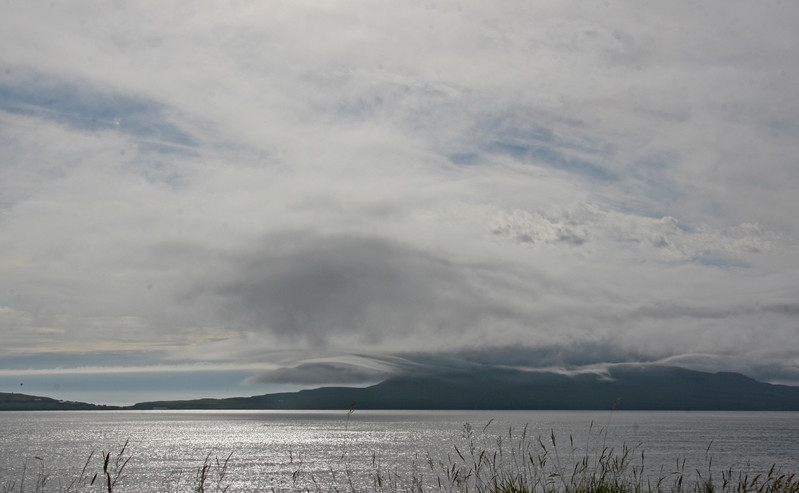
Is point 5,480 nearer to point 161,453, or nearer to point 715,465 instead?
point 161,453

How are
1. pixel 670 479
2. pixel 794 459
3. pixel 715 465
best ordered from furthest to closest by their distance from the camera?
1. pixel 794 459
2. pixel 715 465
3. pixel 670 479

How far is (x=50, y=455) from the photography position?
125 m

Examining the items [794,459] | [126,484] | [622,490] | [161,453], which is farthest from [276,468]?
[622,490]

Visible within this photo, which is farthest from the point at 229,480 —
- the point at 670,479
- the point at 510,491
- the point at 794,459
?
the point at 794,459

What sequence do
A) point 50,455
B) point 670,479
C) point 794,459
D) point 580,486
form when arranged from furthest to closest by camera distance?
point 50,455
point 794,459
point 670,479
point 580,486

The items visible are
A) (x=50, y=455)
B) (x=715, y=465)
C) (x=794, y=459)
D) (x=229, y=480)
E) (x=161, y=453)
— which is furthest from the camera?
(x=161, y=453)

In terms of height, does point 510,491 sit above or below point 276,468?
above

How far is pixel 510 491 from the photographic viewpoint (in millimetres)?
9852

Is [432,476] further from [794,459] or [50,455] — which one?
[50,455]

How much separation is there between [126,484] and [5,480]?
15804mm

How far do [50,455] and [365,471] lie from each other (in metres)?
73.7

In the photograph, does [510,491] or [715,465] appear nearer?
[510,491]

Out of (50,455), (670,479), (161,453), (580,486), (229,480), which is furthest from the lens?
(161,453)

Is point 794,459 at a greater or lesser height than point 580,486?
lesser
